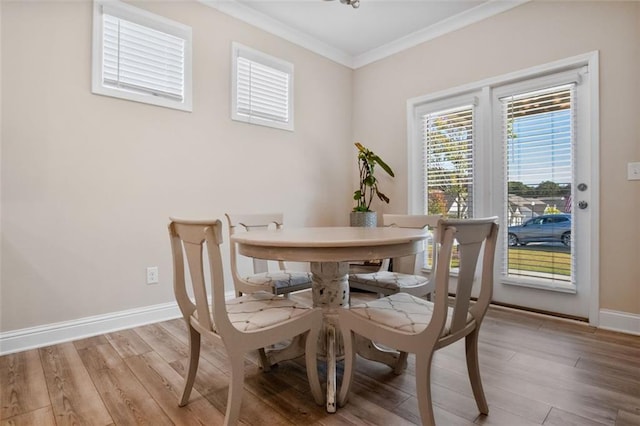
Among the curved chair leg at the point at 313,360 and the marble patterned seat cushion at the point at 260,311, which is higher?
the marble patterned seat cushion at the point at 260,311

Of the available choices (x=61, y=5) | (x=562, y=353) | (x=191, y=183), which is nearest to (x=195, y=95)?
(x=191, y=183)

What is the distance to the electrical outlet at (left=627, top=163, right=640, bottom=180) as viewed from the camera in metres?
2.27

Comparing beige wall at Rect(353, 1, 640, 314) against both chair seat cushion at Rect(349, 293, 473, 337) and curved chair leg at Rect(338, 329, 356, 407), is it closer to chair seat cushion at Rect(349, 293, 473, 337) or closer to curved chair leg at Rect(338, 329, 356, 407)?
chair seat cushion at Rect(349, 293, 473, 337)

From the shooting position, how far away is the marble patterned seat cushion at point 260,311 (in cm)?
130

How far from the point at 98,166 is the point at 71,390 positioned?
146 centimetres

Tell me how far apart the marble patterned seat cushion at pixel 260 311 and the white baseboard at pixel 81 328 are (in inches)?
55.0

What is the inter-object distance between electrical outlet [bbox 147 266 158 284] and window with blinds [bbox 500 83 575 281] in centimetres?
299

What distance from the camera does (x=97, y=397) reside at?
154 centimetres

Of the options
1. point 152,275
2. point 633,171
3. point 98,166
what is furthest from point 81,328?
point 633,171

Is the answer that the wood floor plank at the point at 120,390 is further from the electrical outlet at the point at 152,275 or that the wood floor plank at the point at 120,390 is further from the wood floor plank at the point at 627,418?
the wood floor plank at the point at 627,418

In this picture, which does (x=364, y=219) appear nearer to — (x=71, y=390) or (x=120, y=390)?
(x=120, y=390)

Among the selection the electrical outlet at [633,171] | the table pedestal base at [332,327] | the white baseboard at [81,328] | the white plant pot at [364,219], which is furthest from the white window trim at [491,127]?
the white baseboard at [81,328]

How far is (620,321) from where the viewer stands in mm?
2328

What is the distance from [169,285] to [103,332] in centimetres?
53
